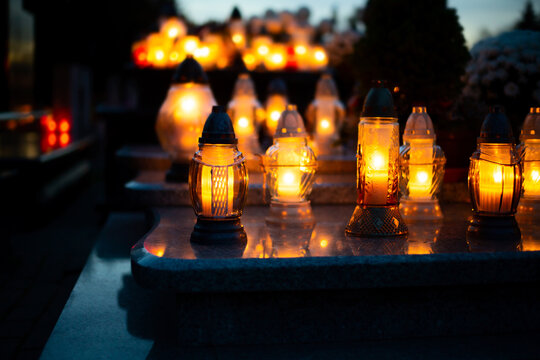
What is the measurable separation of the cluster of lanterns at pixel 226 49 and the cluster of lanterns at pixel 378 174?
462 centimetres

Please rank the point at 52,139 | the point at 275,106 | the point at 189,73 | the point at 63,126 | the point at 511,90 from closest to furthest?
the point at 189,73 < the point at 511,90 < the point at 275,106 < the point at 52,139 < the point at 63,126

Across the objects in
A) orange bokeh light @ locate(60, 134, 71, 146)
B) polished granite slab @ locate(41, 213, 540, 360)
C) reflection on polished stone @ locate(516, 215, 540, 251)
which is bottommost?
polished granite slab @ locate(41, 213, 540, 360)

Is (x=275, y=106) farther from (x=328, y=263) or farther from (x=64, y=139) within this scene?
(x=64, y=139)

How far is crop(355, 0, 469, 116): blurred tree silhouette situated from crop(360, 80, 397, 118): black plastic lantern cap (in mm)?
1535

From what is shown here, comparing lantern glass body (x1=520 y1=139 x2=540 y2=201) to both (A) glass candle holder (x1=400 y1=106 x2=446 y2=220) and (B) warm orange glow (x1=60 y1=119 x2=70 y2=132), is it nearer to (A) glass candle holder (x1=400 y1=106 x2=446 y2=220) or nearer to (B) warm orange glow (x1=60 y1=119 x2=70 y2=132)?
(A) glass candle holder (x1=400 y1=106 x2=446 y2=220)

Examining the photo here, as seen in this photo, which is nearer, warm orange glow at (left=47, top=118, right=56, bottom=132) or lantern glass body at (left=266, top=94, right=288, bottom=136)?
lantern glass body at (left=266, top=94, right=288, bottom=136)

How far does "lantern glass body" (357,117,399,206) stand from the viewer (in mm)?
3367

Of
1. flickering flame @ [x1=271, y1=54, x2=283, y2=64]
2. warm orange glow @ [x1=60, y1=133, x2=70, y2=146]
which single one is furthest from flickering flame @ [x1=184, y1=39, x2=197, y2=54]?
warm orange glow @ [x1=60, y1=133, x2=70, y2=146]

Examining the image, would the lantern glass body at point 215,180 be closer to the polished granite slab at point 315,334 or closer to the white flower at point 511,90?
the polished granite slab at point 315,334

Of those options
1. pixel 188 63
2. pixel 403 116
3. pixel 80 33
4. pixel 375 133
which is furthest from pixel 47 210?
pixel 80 33

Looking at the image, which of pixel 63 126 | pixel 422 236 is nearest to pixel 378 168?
pixel 422 236

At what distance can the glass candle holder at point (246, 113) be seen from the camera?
20.2 feet

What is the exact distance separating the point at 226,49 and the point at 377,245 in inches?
250

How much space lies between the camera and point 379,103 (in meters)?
3.33
